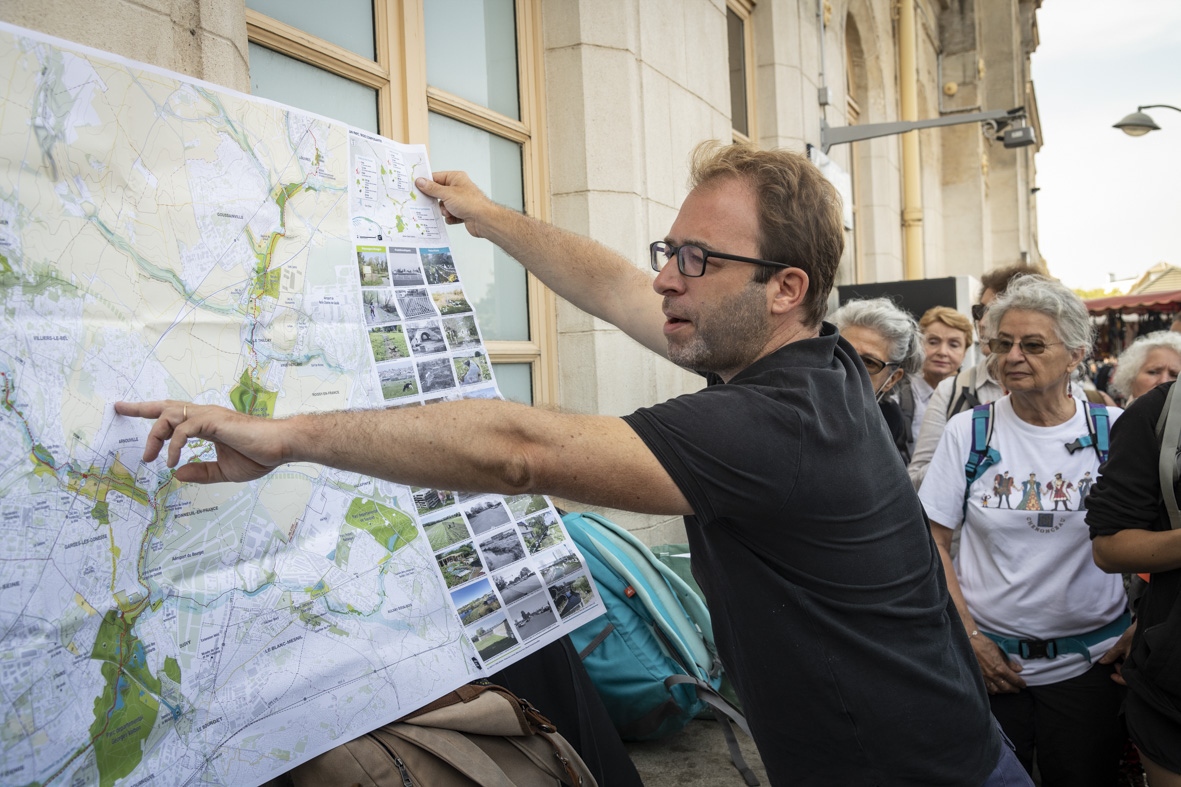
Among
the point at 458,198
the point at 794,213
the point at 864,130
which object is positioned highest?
the point at 864,130

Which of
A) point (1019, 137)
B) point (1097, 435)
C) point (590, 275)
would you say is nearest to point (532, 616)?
point (590, 275)

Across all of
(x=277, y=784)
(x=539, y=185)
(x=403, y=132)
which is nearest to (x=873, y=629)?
(x=277, y=784)

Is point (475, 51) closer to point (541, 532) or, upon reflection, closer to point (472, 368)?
point (472, 368)

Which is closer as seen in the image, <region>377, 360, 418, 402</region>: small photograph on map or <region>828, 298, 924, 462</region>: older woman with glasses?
<region>377, 360, 418, 402</region>: small photograph on map

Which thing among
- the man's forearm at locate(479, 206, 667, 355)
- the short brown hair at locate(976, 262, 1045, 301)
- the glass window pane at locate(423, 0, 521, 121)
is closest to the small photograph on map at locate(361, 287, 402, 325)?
the man's forearm at locate(479, 206, 667, 355)

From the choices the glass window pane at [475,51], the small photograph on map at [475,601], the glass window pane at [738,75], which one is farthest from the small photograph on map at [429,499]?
the glass window pane at [738,75]

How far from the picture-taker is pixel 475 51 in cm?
335

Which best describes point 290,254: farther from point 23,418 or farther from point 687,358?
point 687,358

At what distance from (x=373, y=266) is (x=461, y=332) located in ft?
0.88

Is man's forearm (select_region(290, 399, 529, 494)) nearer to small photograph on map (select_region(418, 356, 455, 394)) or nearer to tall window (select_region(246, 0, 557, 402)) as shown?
small photograph on map (select_region(418, 356, 455, 394))

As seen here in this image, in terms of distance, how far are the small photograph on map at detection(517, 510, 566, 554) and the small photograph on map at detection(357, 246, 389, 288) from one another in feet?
2.10

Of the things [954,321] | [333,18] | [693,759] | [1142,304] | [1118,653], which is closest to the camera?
[1118,653]

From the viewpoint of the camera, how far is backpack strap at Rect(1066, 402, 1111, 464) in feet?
7.61

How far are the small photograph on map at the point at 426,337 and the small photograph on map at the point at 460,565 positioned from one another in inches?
17.5
